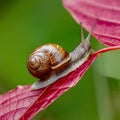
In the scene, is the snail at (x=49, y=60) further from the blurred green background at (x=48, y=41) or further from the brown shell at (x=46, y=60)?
the blurred green background at (x=48, y=41)

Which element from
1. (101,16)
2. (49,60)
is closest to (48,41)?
(49,60)

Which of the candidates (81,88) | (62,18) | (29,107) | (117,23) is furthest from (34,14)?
(29,107)

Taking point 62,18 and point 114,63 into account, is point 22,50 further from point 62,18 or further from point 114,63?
point 114,63

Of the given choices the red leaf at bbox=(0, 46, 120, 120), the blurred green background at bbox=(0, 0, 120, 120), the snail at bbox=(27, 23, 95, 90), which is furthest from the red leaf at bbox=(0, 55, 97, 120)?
the blurred green background at bbox=(0, 0, 120, 120)

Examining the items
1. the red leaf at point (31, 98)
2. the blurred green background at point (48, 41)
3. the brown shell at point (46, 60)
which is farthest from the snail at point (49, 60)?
the blurred green background at point (48, 41)

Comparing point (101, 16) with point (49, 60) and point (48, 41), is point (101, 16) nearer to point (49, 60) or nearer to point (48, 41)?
point (49, 60)
